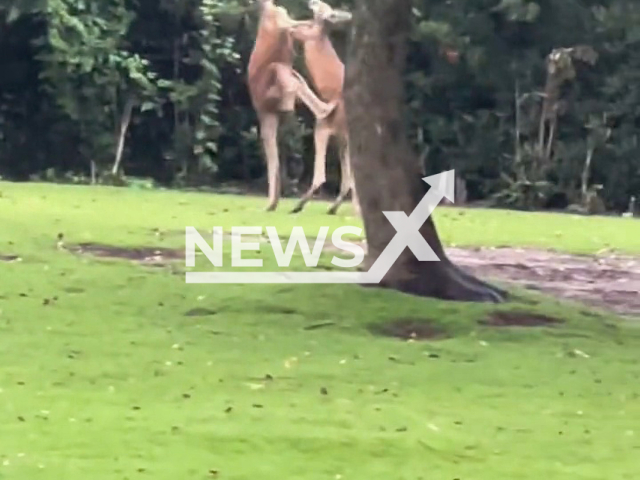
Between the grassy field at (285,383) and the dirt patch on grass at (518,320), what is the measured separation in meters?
0.09

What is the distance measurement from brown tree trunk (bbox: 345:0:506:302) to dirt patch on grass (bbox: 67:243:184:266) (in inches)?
79.5

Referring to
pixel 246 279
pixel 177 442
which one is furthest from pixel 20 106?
pixel 177 442

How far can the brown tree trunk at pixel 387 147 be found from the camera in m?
10.3

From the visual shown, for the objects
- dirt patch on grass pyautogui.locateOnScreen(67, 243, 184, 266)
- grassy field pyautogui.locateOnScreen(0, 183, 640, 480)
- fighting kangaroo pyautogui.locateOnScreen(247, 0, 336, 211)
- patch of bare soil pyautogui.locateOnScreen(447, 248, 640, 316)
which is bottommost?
grassy field pyautogui.locateOnScreen(0, 183, 640, 480)

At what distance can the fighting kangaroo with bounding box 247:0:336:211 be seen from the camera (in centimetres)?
1584

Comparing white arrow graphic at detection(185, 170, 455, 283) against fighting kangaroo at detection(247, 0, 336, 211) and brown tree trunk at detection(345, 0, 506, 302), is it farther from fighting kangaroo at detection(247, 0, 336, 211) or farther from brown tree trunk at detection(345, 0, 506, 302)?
fighting kangaroo at detection(247, 0, 336, 211)

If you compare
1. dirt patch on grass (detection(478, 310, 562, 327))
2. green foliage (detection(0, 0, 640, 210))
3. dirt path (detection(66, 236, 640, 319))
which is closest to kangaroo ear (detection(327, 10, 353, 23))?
dirt path (detection(66, 236, 640, 319))

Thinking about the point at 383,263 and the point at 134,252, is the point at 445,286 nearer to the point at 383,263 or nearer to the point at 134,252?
the point at 383,263

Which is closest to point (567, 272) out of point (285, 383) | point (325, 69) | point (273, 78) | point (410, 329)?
point (410, 329)

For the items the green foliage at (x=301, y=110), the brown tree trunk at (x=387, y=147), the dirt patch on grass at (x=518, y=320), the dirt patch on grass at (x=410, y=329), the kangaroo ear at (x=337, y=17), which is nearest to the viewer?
the dirt patch on grass at (x=410, y=329)

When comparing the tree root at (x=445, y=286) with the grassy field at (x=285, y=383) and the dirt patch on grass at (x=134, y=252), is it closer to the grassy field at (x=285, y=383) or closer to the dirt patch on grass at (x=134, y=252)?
the grassy field at (x=285, y=383)

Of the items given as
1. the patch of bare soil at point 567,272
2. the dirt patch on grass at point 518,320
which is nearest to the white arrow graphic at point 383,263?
the dirt patch on grass at point 518,320

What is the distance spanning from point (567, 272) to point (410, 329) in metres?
3.49

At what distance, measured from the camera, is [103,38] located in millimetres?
22422
